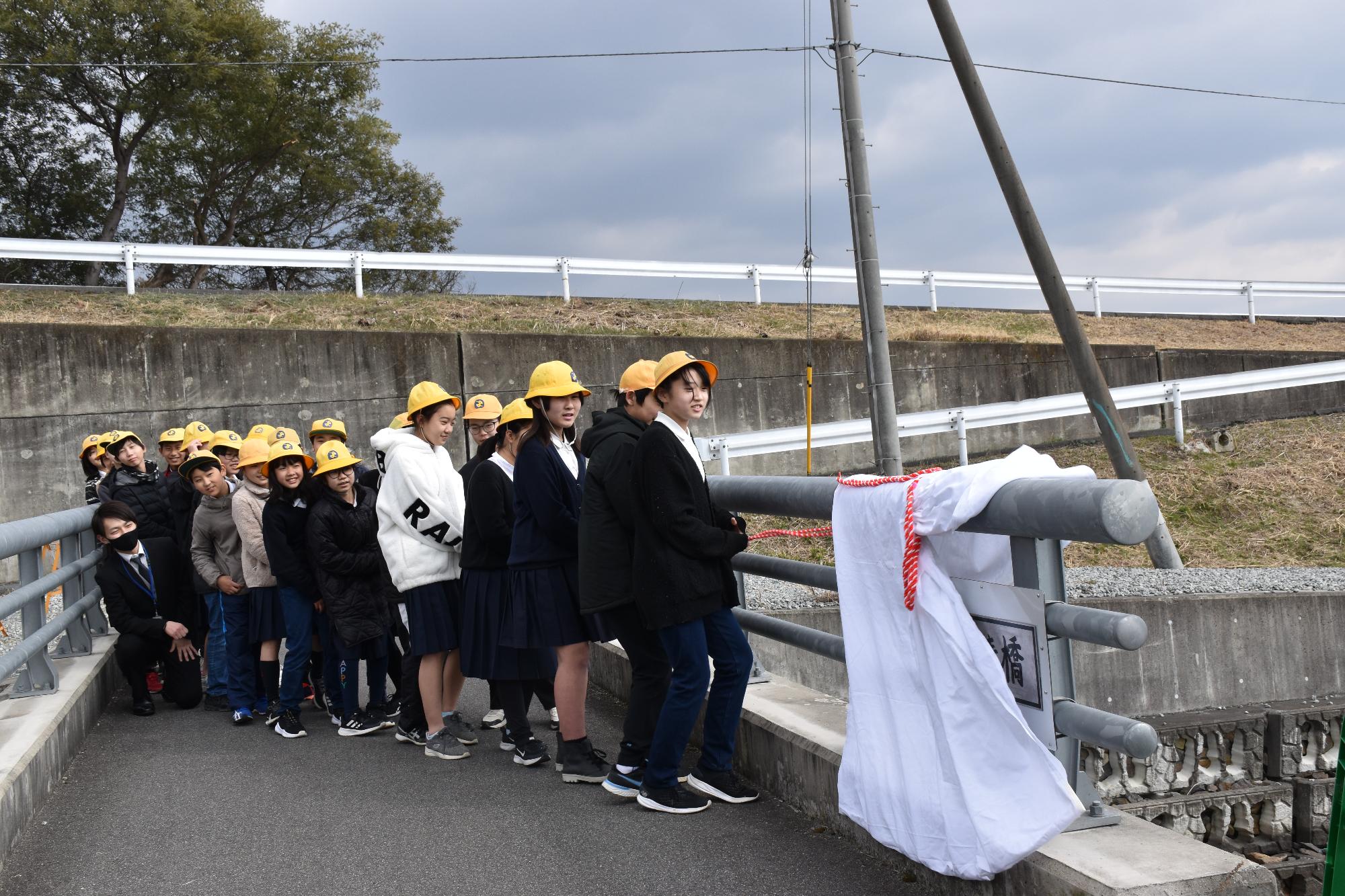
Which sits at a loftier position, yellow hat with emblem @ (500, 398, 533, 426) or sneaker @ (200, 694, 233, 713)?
yellow hat with emblem @ (500, 398, 533, 426)

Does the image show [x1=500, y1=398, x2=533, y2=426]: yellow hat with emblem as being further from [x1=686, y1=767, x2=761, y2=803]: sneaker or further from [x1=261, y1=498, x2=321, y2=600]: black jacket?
[x1=686, y1=767, x2=761, y2=803]: sneaker

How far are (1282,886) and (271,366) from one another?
524 inches

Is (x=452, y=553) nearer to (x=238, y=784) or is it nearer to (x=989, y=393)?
(x=238, y=784)

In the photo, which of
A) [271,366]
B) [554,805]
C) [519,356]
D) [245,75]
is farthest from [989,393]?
[245,75]

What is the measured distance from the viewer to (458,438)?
17.4m

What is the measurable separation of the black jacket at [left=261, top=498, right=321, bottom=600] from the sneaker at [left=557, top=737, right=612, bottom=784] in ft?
7.89

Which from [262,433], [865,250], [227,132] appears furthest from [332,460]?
[227,132]

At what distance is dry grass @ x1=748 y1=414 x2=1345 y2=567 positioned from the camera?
A: 43.4ft

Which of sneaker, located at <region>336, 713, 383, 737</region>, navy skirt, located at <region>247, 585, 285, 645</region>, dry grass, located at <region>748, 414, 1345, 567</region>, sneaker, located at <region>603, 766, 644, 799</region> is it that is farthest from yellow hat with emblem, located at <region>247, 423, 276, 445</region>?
dry grass, located at <region>748, 414, 1345, 567</region>

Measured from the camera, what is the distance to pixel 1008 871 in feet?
11.2

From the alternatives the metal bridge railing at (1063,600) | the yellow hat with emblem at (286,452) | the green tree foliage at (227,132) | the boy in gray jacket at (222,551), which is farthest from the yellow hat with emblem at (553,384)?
the green tree foliage at (227,132)

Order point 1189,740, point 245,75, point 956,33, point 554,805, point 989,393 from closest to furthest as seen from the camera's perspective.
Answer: point 554,805
point 1189,740
point 956,33
point 989,393
point 245,75

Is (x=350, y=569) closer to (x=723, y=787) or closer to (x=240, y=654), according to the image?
(x=240, y=654)

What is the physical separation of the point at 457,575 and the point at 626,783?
1.80m
